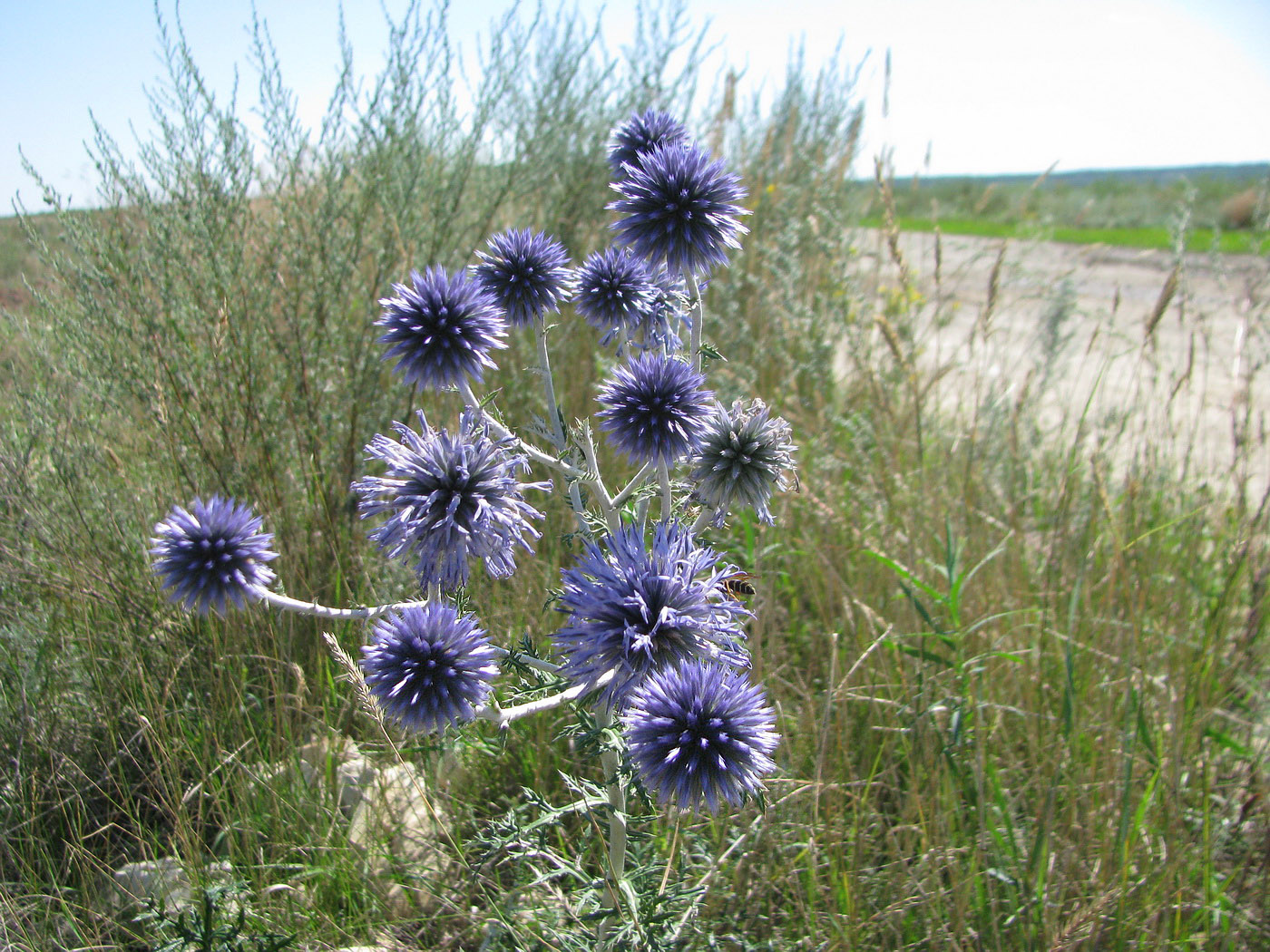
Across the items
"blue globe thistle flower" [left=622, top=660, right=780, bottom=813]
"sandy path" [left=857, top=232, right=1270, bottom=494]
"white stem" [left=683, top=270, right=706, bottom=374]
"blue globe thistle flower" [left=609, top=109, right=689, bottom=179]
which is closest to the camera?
"blue globe thistle flower" [left=622, top=660, right=780, bottom=813]

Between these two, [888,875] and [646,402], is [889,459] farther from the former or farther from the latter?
[646,402]

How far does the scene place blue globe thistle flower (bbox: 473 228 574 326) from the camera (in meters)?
1.73

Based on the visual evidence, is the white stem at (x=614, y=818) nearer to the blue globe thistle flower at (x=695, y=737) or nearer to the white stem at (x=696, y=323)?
the blue globe thistle flower at (x=695, y=737)

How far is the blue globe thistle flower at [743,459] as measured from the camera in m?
1.53

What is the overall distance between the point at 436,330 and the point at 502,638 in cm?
137

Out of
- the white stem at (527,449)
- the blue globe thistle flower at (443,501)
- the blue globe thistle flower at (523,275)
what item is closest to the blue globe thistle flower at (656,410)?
the white stem at (527,449)

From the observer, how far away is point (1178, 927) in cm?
177

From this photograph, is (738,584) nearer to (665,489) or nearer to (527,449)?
(665,489)

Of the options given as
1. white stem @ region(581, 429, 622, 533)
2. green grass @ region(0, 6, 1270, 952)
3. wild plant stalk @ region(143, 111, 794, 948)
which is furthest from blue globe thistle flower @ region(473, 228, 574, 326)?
green grass @ region(0, 6, 1270, 952)

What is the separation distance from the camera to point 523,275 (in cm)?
174

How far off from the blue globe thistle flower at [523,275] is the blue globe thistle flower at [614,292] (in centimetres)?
7

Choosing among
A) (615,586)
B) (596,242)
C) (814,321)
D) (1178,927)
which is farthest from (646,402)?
(596,242)

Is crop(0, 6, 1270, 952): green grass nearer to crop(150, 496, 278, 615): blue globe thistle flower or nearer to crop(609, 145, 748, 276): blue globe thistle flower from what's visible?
crop(150, 496, 278, 615): blue globe thistle flower

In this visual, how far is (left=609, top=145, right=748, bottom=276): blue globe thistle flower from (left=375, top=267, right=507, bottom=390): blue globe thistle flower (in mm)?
377
